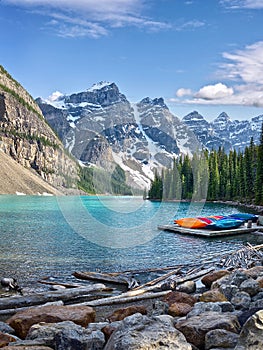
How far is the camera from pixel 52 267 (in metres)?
25.5

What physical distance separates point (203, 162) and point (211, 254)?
303 ft

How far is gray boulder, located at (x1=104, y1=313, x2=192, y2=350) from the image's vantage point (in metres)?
7.00

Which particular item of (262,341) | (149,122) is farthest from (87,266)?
(262,341)

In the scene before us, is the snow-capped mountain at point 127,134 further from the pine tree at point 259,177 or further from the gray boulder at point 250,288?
the pine tree at point 259,177

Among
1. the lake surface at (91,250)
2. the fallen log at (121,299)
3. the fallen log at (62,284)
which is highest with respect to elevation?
the fallen log at (121,299)

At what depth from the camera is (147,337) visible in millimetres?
7156

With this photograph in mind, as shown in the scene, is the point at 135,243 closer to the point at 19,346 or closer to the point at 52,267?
the point at 52,267

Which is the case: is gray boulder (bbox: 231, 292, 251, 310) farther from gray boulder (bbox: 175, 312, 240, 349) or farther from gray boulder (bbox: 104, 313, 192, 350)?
gray boulder (bbox: 104, 313, 192, 350)

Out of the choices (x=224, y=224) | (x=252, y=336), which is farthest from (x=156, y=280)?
(x=224, y=224)

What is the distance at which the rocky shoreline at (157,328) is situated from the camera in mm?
7266

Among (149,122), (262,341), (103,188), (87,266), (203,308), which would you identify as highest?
(149,122)

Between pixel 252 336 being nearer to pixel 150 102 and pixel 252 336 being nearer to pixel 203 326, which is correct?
pixel 203 326

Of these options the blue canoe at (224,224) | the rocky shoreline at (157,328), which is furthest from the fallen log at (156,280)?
the blue canoe at (224,224)

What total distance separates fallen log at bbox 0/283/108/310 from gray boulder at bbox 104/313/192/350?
30.8ft
